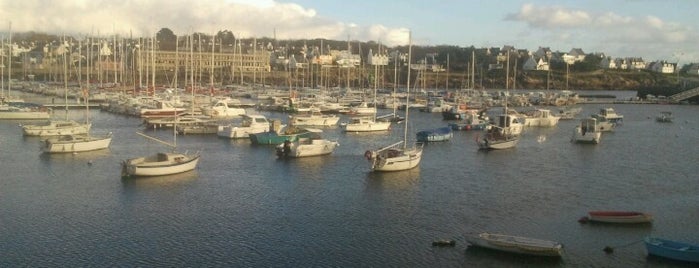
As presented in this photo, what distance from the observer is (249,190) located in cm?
2330

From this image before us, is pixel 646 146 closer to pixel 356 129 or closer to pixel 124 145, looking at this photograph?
pixel 356 129

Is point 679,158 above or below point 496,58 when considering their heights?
below

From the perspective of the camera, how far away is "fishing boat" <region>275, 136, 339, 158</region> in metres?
30.1

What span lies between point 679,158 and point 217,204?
22705mm

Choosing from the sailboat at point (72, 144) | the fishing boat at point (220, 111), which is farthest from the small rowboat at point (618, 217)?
the fishing boat at point (220, 111)

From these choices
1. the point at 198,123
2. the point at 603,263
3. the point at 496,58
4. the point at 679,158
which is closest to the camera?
the point at 603,263

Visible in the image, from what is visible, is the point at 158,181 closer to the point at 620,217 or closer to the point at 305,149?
the point at 305,149

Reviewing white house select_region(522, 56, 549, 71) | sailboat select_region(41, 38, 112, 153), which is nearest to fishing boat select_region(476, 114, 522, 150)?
sailboat select_region(41, 38, 112, 153)

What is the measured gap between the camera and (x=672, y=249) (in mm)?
15414

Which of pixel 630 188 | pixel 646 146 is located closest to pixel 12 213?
pixel 630 188

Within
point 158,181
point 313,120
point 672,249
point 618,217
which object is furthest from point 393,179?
point 313,120

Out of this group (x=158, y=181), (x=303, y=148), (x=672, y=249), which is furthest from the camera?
(x=303, y=148)

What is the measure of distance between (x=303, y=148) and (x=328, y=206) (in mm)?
9441

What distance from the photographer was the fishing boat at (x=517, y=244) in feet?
50.9
